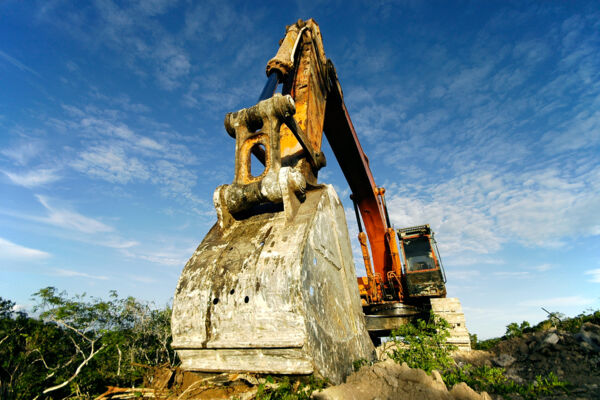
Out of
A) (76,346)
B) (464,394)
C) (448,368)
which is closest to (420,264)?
(448,368)

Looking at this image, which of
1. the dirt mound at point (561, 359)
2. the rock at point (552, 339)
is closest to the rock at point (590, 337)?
the dirt mound at point (561, 359)

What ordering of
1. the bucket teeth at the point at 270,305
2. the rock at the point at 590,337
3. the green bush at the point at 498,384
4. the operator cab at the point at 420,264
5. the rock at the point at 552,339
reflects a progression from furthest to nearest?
1. the operator cab at the point at 420,264
2. the rock at the point at 552,339
3. the rock at the point at 590,337
4. the green bush at the point at 498,384
5. the bucket teeth at the point at 270,305

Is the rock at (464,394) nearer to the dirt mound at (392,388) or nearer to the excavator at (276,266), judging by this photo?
the dirt mound at (392,388)

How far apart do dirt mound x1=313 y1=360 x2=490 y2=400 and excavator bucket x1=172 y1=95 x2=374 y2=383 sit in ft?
0.51

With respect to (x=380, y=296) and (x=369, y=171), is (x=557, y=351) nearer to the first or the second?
(x=380, y=296)

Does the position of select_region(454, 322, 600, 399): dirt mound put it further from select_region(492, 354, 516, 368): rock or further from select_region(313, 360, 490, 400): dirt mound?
select_region(313, 360, 490, 400): dirt mound

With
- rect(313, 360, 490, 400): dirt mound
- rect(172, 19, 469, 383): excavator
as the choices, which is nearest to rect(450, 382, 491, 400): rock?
rect(313, 360, 490, 400): dirt mound

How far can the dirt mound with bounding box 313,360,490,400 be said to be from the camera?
174cm

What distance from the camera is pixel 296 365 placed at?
5.90 feet

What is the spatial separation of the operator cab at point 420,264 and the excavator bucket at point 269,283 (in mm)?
5124

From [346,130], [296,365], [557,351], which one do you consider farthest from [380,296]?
[296,365]

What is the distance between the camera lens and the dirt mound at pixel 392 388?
5.71 ft

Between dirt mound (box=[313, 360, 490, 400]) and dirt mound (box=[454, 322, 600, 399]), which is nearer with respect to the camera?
dirt mound (box=[313, 360, 490, 400])

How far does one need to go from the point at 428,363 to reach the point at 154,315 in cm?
954
